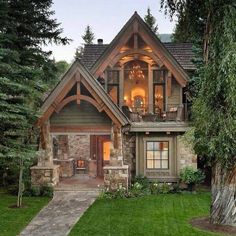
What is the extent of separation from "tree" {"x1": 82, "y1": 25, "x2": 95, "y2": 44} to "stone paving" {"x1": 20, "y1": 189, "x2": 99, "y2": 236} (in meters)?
43.5

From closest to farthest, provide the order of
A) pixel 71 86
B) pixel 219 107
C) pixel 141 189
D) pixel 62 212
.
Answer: pixel 219 107 → pixel 62 212 → pixel 71 86 → pixel 141 189

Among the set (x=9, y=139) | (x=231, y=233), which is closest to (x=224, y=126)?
(x=231, y=233)

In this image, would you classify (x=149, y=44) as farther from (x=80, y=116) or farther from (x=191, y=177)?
(x=191, y=177)

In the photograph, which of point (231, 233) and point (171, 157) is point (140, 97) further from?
point (231, 233)

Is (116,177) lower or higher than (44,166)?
lower

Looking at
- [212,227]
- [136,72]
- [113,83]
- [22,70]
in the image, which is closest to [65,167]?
[113,83]

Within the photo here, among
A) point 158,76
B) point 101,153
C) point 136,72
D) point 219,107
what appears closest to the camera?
point 219,107

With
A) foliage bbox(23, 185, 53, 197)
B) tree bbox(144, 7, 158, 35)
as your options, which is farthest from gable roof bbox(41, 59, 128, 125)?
tree bbox(144, 7, 158, 35)

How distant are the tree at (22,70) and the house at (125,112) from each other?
1328 mm

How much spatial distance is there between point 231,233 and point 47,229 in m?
5.61

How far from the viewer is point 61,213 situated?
13.8m

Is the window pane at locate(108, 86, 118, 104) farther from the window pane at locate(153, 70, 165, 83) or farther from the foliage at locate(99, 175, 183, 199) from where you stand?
the foliage at locate(99, 175, 183, 199)

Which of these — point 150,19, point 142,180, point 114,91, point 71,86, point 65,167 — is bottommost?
point 142,180

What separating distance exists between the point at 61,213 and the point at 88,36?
47.4 metres
